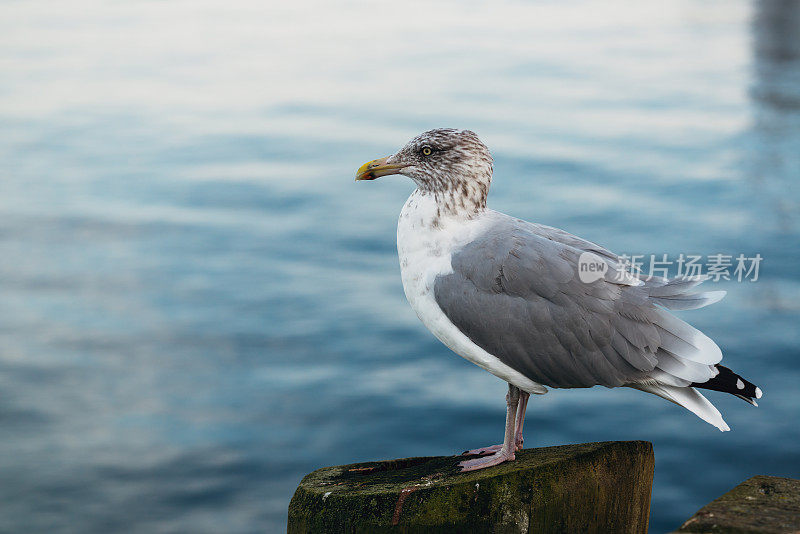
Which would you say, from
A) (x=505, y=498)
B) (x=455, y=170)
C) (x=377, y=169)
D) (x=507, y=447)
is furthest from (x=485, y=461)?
(x=377, y=169)

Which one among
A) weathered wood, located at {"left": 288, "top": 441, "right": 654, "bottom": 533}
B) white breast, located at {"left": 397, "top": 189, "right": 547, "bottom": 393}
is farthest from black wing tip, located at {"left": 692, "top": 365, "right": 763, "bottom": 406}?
white breast, located at {"left": 397, "top": 189, "right": 547, "bottom": 393}

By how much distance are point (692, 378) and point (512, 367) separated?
2.82 ft

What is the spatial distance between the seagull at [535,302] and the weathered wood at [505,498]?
628mm

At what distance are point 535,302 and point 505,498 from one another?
123cm

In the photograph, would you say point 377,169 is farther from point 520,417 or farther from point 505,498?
point 505,498

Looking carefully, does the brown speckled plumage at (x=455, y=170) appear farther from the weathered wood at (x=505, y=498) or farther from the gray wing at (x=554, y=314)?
the weathered wood at (x=505, y=498)

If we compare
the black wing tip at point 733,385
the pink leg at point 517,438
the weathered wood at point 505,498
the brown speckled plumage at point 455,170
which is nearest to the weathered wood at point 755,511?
the weathered wood at point 505,498

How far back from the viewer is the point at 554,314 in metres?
4.84

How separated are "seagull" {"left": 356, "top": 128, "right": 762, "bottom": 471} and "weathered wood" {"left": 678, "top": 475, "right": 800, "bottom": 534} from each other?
79cm

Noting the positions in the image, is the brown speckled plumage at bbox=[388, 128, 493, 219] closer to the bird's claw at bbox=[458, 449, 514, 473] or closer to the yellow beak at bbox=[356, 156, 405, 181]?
the yellow beak at bbox=[356, 156, 405, 181]

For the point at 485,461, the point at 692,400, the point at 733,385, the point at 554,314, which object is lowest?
the point at 485,461

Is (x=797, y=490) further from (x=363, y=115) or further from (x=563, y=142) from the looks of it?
(x=363, y=115)

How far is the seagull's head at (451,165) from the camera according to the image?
16.6 feet

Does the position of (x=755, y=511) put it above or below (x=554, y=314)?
below
